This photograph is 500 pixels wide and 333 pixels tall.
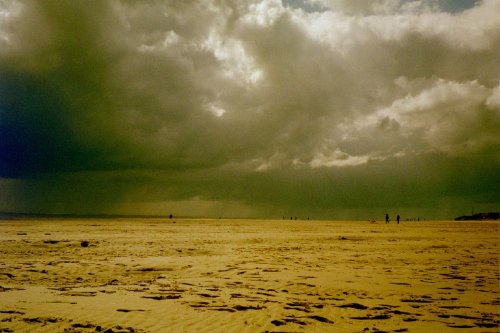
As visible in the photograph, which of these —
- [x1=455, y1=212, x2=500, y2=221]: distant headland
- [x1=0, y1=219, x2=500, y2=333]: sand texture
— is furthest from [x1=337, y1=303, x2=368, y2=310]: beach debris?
[x1=455, y1=212, x2=500, y2=221]: distant headland

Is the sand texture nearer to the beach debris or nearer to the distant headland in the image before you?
the beach debris

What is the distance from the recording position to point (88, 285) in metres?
10.2

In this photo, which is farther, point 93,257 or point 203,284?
point 93,257

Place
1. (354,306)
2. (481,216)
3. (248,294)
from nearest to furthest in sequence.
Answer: (354,306)
(248,294)
(481,216)

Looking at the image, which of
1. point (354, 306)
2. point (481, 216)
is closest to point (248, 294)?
point (354, 306)

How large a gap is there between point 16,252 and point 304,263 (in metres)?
14.4

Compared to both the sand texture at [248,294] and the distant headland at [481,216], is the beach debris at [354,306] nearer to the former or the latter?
the sand texture at [248,294]

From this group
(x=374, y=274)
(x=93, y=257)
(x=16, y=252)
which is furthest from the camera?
(x=16, y=252)

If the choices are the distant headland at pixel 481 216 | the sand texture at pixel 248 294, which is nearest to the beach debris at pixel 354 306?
the sand texture at pixel 248 294

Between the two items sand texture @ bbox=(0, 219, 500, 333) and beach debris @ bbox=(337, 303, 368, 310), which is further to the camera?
beach debris @ bbox=(337, 303, 368, 310)

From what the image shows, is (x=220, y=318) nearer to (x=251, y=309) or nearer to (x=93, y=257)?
(x=251, y=309)

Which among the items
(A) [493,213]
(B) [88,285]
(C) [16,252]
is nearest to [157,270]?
(B) [88,285]

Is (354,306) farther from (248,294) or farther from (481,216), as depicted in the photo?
(481,216)

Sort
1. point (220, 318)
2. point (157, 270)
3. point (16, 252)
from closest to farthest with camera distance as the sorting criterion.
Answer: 1. point (220, 318)
2. point (157, 270)
3. point (16, 252)
